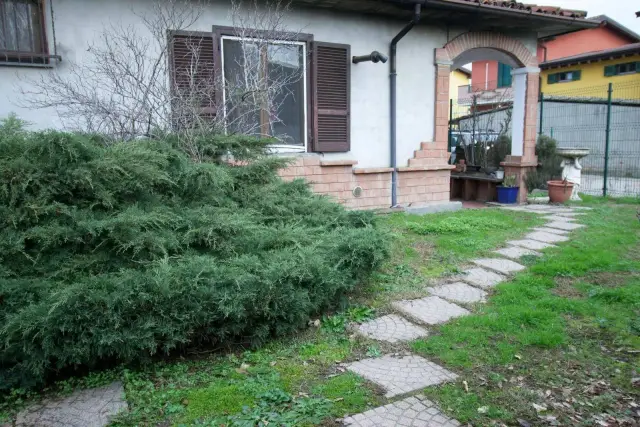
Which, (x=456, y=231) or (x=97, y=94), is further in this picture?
(x=456, y=231)

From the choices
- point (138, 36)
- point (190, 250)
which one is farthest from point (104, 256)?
point (138, 36)

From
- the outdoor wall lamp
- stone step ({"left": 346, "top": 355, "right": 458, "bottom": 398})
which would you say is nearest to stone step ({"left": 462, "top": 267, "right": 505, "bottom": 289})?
stone step ({"left": 346, "top": 355, "right": 458, "bottom": 398})

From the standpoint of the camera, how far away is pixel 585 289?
13.3 ft

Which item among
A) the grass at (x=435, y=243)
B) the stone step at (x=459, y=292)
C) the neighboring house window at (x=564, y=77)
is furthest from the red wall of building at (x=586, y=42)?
the stone step at (x=459, y=292)

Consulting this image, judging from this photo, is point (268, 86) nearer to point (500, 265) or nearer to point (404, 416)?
point (500, 265)

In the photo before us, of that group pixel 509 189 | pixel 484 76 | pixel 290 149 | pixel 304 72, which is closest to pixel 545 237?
pixel 509 189

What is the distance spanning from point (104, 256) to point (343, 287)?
1.62 m

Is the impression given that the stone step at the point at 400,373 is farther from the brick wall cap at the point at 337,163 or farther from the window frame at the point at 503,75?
the window frame at the point at 503,75

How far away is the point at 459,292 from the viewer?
405 centimetres

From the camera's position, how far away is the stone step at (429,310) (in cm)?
348

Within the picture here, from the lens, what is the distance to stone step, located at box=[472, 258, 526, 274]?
184 inches

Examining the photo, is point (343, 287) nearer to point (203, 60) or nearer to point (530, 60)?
point (203, 60)

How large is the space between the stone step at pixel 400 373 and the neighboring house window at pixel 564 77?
2309 centimetres

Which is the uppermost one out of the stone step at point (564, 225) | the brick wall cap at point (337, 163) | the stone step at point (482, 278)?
the brick wall cap at point (337, 163)
